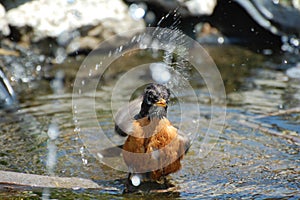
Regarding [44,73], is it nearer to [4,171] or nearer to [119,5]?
[119,5]

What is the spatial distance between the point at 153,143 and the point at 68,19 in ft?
12.4

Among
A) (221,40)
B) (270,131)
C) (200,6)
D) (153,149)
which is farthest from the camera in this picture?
(221,40)

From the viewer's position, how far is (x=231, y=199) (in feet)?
12.4

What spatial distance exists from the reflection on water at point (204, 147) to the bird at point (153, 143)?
14 centimetres

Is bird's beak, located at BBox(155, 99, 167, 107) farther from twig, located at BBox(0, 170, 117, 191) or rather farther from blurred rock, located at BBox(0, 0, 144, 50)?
blurred rock, located at BBox(0, 0, 144, 50)

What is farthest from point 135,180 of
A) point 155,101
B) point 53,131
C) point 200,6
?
point 200,6

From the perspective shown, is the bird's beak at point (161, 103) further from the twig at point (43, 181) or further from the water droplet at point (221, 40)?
the water droplet at point (221, 40)

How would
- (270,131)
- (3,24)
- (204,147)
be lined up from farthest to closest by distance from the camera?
(3,24), (270,131), (204,147)

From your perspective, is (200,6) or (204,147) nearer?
(204,147)

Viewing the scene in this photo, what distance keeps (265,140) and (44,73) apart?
314 centimetres

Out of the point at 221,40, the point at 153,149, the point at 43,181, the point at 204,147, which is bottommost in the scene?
the point at 43,181

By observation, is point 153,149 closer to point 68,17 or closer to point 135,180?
point 135,180

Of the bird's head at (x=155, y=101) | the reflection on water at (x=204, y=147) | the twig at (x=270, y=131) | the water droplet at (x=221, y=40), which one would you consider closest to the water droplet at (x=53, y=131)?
the reflection on water at (x=204, y=147)

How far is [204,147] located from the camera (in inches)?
194
